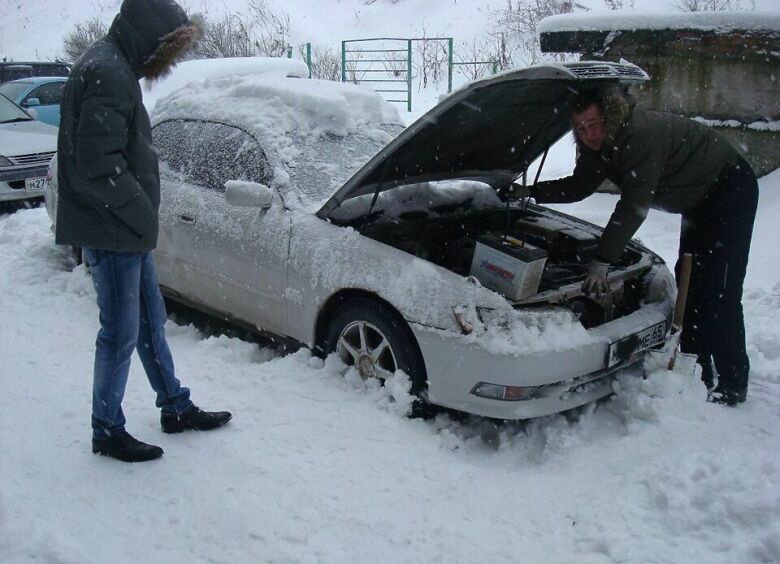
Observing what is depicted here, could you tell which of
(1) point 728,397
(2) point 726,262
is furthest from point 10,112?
(1) point 728,397

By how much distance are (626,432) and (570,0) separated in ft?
59.9

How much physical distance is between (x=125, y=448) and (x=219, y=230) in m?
1.59

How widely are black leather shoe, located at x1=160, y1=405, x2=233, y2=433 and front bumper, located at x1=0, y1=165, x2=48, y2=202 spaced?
245 inches

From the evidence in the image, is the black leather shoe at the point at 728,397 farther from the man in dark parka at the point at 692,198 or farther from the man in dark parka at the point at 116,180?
the man in dark parka at the point at 116,180

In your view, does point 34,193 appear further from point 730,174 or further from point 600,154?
point 730,174

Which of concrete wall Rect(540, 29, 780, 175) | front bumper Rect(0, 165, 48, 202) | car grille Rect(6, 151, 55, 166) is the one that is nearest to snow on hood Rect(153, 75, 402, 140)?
concrete wall Rect(540, 29, 780, 175)

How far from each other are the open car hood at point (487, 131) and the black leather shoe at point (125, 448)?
1556 millimetres

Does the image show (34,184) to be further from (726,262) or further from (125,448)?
(726,262)

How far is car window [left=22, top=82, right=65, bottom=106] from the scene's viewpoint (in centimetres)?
1198

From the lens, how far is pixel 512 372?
307 centimetres

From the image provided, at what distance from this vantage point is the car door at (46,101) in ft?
38.1

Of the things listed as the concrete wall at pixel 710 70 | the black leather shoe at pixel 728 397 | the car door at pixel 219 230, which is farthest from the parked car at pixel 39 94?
the black leather shoe at pixel 728 397

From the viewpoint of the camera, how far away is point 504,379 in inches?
121

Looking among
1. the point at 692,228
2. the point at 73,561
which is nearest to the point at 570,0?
the point at 692,228
